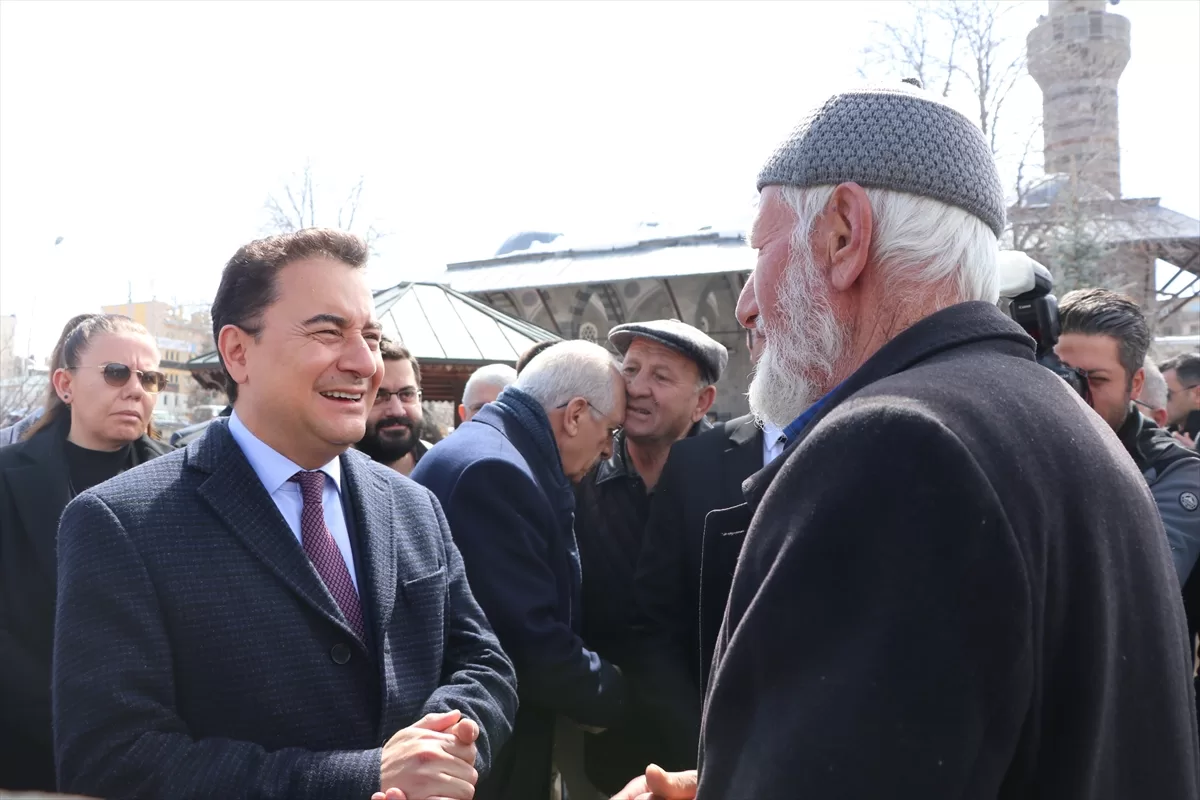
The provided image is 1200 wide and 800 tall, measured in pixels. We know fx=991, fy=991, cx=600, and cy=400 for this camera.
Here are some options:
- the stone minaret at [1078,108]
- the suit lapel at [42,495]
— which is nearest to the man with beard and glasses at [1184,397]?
the suit lapel at [42,495]

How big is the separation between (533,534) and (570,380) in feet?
2.32

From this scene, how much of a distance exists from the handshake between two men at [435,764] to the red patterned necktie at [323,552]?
A: 286 millimetres

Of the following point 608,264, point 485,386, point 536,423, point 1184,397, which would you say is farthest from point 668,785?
point 608,264

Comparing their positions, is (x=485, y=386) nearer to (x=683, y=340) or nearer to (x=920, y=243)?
(x=683, y=340)

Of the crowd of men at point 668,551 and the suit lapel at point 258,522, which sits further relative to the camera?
the suit lapel at point 258,522

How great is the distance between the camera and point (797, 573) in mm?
1146

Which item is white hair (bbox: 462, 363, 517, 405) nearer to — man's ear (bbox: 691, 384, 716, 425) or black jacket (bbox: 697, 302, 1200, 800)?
man's ear (bbox: 691, 384, 716, 425)

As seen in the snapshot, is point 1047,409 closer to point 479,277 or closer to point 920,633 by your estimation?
point 920,633

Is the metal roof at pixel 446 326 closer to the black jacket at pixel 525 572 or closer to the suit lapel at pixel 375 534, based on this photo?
the black jacket at pixel 525 572

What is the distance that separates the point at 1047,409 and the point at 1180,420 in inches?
303

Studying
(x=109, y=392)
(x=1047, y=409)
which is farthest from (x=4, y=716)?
(x=1047, y=409)

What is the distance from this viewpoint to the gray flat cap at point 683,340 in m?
4.35

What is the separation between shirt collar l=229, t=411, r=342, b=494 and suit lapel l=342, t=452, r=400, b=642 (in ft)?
0.58

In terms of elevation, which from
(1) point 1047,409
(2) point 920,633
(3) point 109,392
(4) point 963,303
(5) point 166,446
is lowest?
(5) point 166,446
